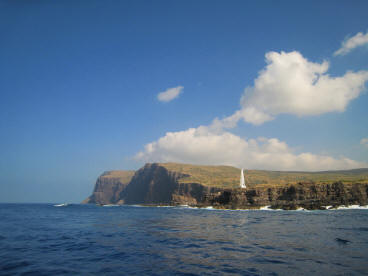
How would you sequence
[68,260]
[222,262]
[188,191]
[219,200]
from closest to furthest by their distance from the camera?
[222,262], [68,260], [219,200], [188,191]

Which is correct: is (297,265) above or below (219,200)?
above

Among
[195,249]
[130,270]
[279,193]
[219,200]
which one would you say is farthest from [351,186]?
[130,270]

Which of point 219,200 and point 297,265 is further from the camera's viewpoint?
point 219,200

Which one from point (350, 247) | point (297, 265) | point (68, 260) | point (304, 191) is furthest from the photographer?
point (304, 191)

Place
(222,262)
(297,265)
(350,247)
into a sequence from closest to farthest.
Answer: (297,265) → (222,262) → (350,247)

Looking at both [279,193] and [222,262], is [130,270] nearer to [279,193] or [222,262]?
[222,262]

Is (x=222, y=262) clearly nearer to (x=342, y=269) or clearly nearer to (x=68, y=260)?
(x=342, y=269)

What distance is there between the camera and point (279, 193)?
109688mm

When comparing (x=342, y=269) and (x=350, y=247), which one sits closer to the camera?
(x=342, y=269)

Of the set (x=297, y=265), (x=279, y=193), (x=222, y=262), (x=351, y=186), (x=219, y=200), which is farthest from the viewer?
(x=219, y=200)

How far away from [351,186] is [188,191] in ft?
374

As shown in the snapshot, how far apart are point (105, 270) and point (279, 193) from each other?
10881 cm

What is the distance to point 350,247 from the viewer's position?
17125 mm

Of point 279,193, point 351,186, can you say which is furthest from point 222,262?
point 279,193
